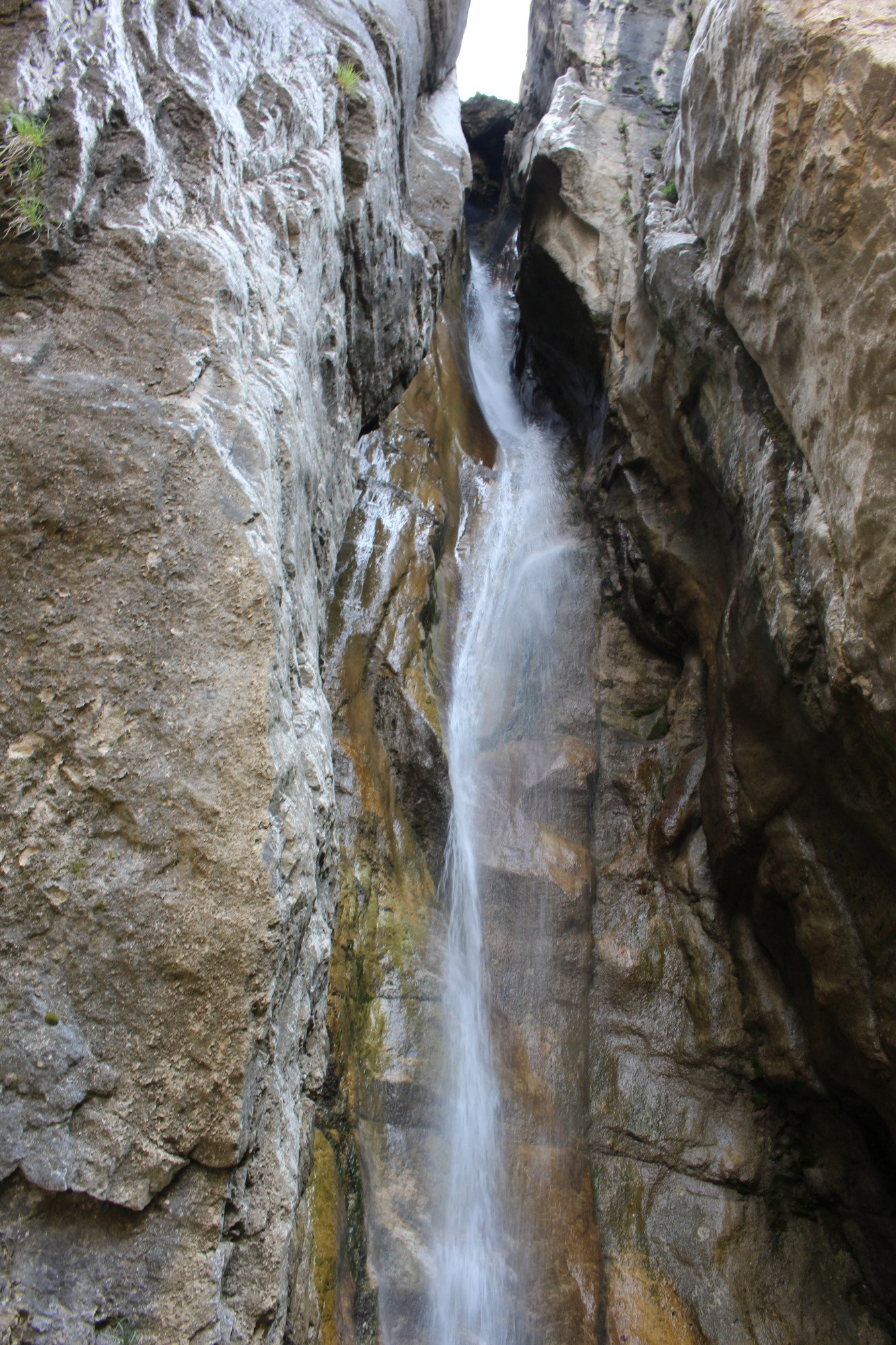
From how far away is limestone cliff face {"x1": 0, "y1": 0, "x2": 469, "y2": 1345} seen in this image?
2018 mm

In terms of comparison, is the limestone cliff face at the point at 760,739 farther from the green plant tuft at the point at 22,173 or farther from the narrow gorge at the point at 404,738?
the green plant tuft at the point at 22,173

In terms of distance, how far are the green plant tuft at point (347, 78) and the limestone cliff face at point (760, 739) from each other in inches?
103

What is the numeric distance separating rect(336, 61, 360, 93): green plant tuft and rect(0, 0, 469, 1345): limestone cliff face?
1.66 metres

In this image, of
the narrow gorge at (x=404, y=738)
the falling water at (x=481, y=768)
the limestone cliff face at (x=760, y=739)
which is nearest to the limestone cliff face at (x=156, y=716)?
the narrow gorge at (x=404, y=738)

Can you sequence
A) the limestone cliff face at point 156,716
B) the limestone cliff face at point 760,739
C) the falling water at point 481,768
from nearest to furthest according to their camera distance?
the limestone cliff face at point 156,716, the limestone cliff face at point 760,739, the falling water at point 481,768

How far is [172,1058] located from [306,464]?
115 inches

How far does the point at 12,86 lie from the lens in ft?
9.61

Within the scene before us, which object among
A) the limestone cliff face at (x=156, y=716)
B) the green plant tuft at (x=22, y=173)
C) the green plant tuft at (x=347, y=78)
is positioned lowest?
the limestone cliff face at (x=156, y=716)

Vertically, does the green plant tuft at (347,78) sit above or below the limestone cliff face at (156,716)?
above

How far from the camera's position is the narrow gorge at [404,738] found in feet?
7.31

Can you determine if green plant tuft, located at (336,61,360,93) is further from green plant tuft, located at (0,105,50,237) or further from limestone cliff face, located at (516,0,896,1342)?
green plant tuft, located at (0,105,50,237)

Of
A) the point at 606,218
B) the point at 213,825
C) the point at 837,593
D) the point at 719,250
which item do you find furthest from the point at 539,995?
the point at 606,218

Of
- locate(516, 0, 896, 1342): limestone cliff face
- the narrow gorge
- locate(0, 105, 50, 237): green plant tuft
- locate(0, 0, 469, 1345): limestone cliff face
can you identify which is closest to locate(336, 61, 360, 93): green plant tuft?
the narrow gorge

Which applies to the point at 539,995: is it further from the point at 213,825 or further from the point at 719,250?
the point at 719,250
